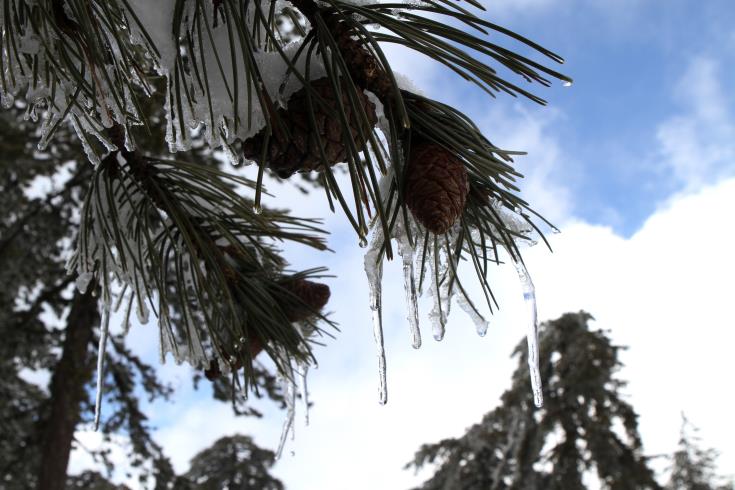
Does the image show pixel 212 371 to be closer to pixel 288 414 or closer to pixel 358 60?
pixel 288 414

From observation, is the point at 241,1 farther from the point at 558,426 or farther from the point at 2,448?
the point at 558,426

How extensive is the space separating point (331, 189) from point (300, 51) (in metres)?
0.19

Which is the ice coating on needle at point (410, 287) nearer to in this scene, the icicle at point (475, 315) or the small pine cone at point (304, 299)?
the icicle at point (475, 315)

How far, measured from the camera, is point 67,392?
5.97 metres

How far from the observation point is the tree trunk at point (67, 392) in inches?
219

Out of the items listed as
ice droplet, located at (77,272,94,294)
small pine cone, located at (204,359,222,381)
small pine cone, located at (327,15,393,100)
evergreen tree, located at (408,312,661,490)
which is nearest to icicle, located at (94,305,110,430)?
ice droplet, located at (77,272,94,294)

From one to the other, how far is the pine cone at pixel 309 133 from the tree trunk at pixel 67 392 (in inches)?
203

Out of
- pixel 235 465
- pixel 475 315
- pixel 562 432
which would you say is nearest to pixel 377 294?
pixel 475 315

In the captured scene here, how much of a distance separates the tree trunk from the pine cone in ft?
16.9

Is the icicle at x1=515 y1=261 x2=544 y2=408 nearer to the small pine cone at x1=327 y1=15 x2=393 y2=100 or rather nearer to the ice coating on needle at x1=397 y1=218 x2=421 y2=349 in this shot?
the ice coating on needle at x1=397 y1=218 x2=421 y2=349

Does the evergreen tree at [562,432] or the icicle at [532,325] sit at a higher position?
the evergreen tree at [562,432]

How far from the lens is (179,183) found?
1.35 m

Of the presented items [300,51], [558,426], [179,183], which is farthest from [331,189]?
[558,426]

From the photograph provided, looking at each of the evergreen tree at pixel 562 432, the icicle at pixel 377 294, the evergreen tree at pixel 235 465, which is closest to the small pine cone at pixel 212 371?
the icicle at pixel 377 294
